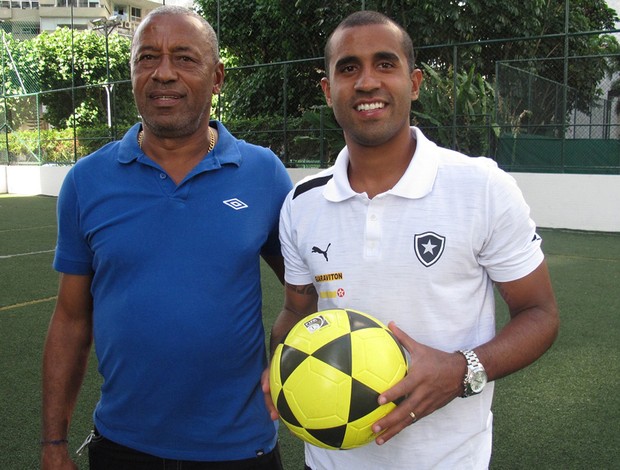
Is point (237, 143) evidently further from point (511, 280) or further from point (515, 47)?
point (515, 47)

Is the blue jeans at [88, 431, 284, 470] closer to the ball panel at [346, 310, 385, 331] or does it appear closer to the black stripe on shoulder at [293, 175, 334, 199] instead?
the ball panel at [346, 310, 385, 331]

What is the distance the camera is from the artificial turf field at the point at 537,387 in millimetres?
3410

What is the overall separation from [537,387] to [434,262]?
2958 mm

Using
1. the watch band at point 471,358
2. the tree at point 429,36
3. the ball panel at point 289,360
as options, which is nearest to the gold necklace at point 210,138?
the ball panel at point 289,360

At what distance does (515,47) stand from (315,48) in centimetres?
644

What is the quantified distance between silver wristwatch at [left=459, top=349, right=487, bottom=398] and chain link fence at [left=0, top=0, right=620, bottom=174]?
10.2m

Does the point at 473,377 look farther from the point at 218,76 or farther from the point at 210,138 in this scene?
the point at 218,76

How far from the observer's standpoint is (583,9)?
65.0ft

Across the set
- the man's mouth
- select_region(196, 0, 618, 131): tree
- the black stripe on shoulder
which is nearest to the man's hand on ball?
the black stripe on shoulder

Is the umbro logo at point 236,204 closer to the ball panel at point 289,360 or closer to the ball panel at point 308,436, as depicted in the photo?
the ball panel at point 289,360

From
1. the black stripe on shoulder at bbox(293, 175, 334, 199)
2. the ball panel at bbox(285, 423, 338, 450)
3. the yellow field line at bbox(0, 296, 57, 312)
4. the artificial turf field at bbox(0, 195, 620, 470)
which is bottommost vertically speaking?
the yellow field line at bbox(0, 296, 57, 312)

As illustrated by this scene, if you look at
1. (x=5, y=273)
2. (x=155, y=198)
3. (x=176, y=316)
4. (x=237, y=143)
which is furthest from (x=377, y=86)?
(x=5, y=273)

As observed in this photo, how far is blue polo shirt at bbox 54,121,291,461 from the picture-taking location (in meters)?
1.93

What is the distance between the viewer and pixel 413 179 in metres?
1.80
